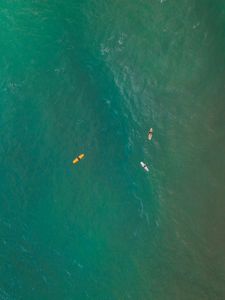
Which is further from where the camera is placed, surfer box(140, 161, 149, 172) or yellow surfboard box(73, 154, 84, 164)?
yellow surfboard box(73, 154, 84, 164)

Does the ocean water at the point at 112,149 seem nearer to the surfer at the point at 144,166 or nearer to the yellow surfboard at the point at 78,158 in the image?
the surfer at the point at 144,166

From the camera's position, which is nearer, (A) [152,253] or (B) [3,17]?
(A) [152,253]

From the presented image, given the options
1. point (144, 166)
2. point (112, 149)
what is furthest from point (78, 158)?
point (144, 166)

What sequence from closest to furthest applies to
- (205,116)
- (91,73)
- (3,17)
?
(205,116) < (91,73) < (3,17)

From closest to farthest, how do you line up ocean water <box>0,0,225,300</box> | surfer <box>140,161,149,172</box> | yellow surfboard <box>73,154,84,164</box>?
1. ocean water <box>0,0,225,300</box>
2. surfer <box>140,161,149,172</box>
3. yellow surfboard <box>73,154,84,164</box>

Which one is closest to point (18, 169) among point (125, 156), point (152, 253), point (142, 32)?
point (125, 156)

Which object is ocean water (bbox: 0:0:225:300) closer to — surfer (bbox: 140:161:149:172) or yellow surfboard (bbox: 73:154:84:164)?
surfer (bbox: 140:161:149:172)

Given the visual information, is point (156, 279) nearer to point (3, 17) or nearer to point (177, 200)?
point (177, 200)

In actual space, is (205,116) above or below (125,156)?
above

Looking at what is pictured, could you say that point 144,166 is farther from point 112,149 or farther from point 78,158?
point 78,158

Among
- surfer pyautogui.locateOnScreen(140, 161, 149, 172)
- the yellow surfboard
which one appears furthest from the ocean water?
the yellow surfboard
